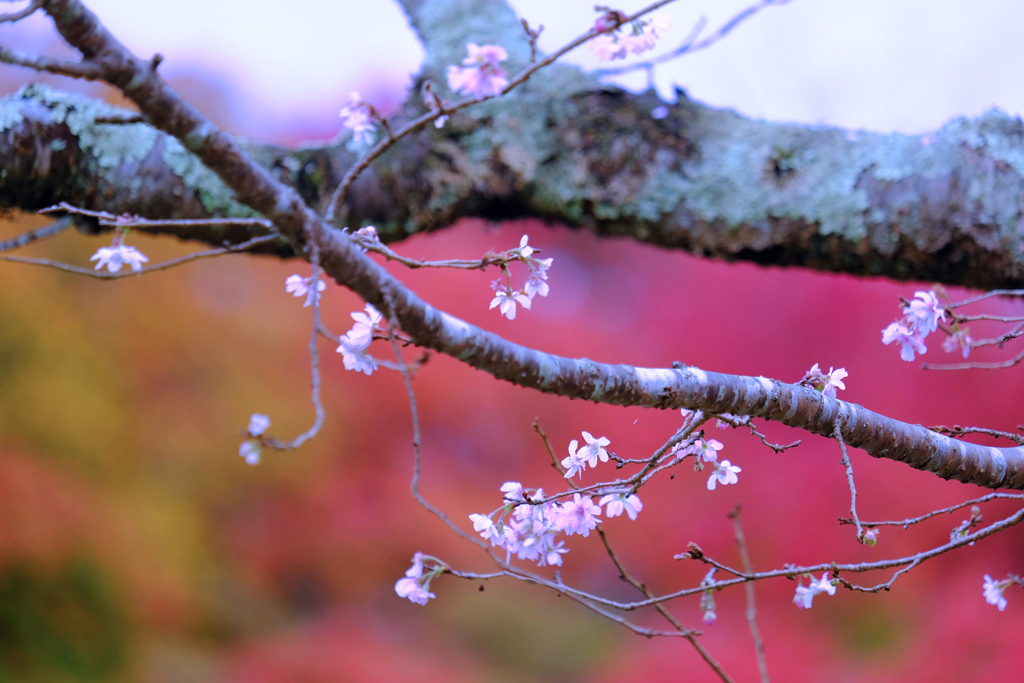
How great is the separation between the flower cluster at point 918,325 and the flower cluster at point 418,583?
1.53 ft

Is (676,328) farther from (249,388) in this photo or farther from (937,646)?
(249,388)

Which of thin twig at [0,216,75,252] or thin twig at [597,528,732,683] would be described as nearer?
thin twig at [597,528,732,683]

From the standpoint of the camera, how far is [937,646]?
2.15 meters

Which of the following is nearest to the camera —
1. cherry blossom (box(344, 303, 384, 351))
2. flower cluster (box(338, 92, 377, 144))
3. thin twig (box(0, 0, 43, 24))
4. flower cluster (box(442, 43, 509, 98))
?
thin twig (box(0, 0, 43, 24))

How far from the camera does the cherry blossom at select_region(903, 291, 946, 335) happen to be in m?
0.58

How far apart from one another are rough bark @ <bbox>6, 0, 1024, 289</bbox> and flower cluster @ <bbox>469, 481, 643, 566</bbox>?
55 centimetres

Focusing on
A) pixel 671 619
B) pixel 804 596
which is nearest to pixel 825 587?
pixel 804 596

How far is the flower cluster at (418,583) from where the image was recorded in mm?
567

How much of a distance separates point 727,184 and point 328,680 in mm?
2509

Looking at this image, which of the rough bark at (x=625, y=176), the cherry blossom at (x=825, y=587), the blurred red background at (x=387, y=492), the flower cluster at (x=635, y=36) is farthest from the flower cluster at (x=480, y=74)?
the blurred red background at (x=387, y=492)

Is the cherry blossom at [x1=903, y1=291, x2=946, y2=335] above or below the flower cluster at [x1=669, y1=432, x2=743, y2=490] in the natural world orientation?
above

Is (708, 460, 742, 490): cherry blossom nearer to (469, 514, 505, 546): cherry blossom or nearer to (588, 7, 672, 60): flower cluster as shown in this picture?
(469, 514, 505, 546): cherry blossom

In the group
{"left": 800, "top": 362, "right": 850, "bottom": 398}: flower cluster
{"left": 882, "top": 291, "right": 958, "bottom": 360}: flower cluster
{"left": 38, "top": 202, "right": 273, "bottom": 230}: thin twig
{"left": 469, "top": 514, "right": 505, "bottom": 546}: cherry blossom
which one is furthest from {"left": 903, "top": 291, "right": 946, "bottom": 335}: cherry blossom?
{"left": 38, "top": 202, "right": 273, "bottom": 230}: thin twig

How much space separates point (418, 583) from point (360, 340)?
264mm
